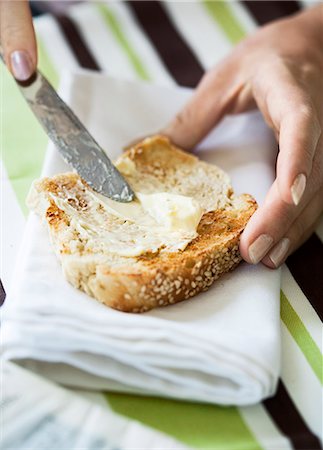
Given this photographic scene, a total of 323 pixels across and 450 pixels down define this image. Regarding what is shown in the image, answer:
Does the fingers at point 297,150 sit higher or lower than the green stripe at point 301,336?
higher

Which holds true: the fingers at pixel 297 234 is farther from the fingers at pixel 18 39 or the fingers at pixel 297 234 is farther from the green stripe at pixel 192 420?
the fingers at pixel 18 39

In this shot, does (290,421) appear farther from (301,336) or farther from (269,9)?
(269,9)

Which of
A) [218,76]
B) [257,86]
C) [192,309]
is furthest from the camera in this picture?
[218,76]

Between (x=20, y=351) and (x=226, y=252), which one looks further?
(x=226, y=252)

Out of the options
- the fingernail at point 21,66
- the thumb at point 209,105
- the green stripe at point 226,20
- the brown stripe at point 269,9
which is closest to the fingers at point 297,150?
the thumb at point 209,105

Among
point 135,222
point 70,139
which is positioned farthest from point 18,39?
point 135,222

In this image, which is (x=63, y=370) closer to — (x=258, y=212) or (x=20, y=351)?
(x=20, y=351)

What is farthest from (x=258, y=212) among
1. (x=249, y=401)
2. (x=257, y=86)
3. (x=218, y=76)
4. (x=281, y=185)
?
(x=218, y=76)
